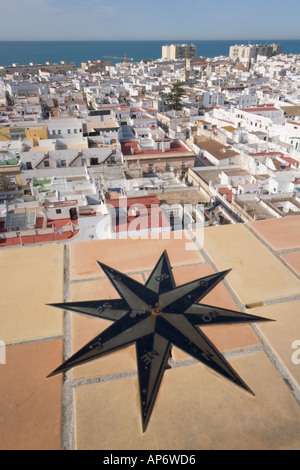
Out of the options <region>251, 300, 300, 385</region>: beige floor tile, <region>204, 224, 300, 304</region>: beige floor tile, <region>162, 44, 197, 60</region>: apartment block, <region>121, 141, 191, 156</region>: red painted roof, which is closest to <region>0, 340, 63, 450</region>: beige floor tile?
<region>251, 300, 300, 385</region>: beige floor tile

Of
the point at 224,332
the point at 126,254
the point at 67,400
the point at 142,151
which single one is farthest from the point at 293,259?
the point at 142,151

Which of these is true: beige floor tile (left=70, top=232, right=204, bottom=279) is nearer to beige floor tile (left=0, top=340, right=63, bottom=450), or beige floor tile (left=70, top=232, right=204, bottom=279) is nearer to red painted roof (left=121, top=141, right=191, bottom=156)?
beige floor tile (left=0, top=340, right=63, bottom=450)

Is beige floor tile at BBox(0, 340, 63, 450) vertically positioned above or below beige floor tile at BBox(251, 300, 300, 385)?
below

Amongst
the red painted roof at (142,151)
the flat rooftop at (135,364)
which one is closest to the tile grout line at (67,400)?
the flat rooftop at (135,364)

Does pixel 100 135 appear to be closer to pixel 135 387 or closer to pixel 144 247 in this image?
pixel 144 247

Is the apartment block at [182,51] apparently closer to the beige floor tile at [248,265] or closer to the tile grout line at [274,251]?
the tile grout line at [274,251]

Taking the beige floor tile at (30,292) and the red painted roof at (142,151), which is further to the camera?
the red painted roof at (142,151)
